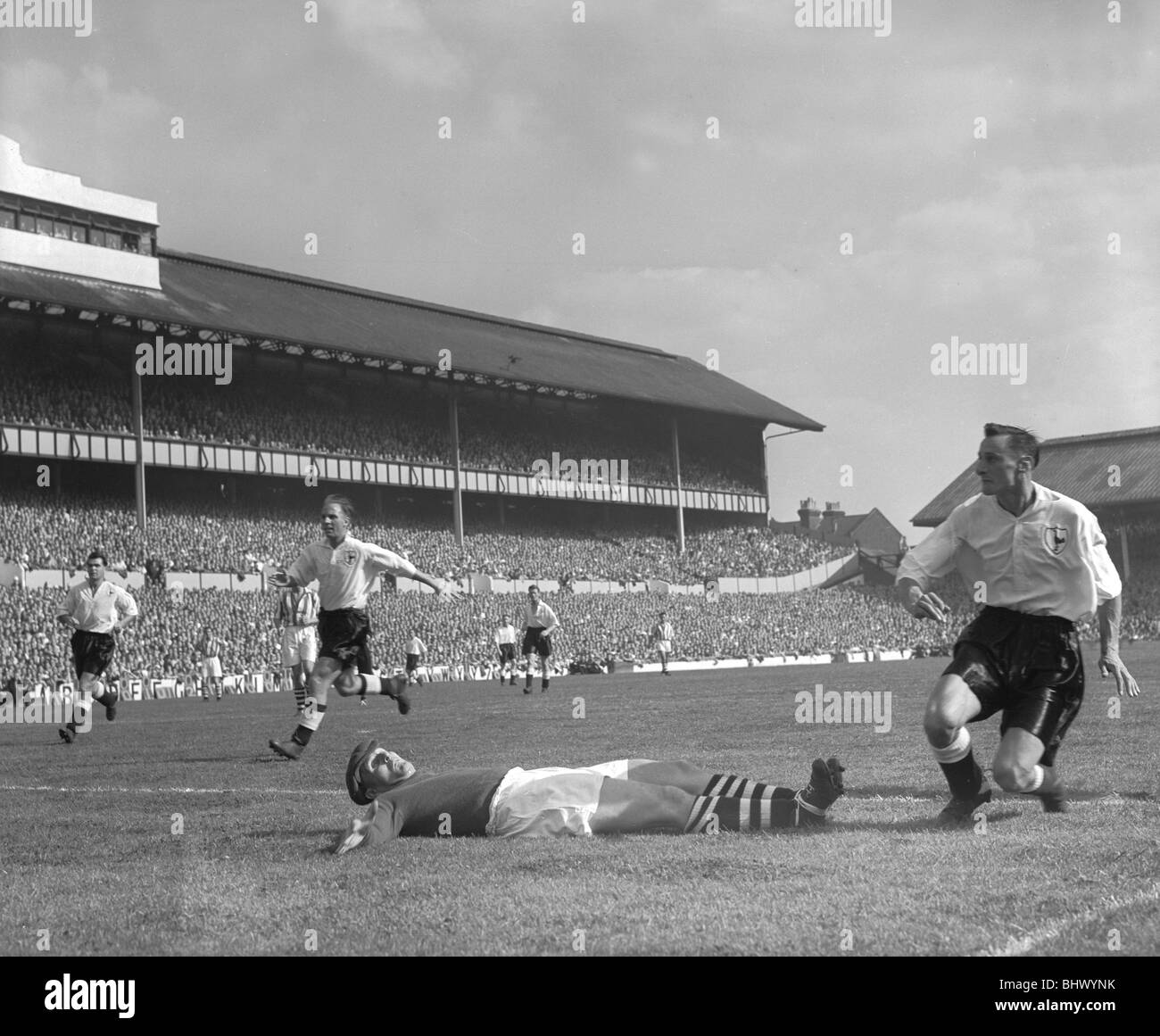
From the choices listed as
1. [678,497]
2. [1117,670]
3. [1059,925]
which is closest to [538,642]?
[1117,670]

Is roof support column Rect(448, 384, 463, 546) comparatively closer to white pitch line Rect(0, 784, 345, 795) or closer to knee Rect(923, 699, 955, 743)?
white pitch line Rect(0, 784, 345, 795)

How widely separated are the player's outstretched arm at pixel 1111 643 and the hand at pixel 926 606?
0.99m

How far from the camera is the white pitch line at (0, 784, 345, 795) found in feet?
29.6

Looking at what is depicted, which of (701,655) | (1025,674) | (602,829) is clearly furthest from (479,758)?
(701,655)

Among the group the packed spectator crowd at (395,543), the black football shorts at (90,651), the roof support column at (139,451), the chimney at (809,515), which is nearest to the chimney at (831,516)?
the chimney at (809,515)

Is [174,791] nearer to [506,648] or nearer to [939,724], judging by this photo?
[939,724]

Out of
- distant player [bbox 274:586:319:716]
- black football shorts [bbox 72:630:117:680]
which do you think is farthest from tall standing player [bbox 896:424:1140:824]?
distant player [bbox 274:586:319:716]

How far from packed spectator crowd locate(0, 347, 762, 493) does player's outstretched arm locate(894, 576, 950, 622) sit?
4596cm

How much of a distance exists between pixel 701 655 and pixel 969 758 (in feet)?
150

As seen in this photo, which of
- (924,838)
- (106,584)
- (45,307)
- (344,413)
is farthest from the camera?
(344,413)

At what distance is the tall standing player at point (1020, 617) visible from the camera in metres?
6.54

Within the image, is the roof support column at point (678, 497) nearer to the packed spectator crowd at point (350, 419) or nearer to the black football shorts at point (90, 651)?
the packed spectator crowd at point (350, 419)
